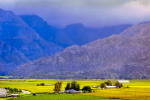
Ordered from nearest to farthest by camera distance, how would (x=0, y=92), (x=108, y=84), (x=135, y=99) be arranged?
(x=135, y=99), (x=0, y=92), (x=108, y=84)

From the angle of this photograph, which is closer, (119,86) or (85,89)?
(85,89)

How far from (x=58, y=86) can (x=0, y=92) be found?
90.8 feet

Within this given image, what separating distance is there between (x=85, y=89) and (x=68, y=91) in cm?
828

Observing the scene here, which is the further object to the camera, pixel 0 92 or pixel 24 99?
pixel 0 92

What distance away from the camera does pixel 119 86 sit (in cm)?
14962

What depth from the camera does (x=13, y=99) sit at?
88.6m

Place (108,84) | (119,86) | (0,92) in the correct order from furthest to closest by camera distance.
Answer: (108,84) → (119,86) → (0,92)

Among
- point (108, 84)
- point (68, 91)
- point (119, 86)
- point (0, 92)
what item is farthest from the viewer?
point (108, 84)

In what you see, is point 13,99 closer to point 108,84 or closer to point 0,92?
point 0,92

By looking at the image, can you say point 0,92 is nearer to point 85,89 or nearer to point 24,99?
point 24,99

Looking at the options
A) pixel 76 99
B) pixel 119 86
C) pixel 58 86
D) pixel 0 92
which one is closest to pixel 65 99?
pixel 76 99

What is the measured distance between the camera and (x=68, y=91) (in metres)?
118

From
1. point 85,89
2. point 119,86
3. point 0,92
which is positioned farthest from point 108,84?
point 0,92

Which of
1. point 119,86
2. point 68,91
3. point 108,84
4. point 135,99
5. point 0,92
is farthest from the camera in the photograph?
Answer: point 108,84
